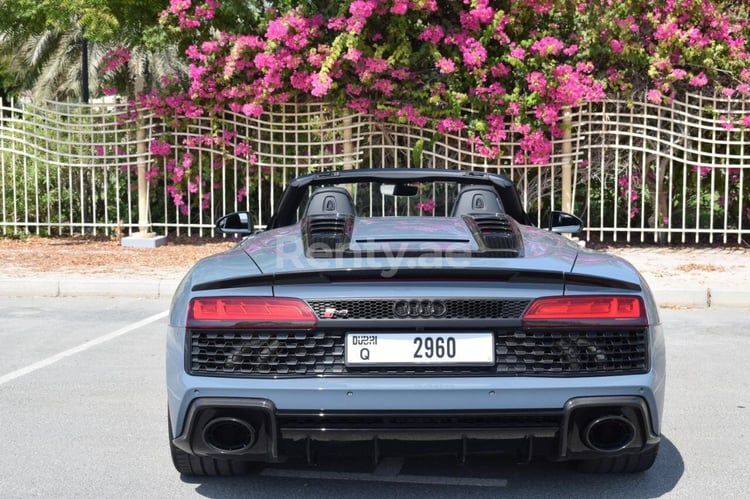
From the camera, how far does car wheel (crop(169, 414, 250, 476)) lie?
3.96 metres

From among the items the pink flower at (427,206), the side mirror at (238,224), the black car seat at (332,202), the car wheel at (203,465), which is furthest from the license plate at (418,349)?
the pink flower at (427,206)

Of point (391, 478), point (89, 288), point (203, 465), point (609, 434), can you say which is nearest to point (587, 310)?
point (609, 434)

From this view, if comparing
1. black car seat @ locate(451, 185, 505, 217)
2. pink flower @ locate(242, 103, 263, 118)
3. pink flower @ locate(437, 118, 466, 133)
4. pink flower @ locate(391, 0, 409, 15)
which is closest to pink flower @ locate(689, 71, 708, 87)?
pink flower @ locate(437, 118, 466, 133)

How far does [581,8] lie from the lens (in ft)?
→ 43.3

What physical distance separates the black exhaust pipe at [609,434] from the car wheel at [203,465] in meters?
1.43

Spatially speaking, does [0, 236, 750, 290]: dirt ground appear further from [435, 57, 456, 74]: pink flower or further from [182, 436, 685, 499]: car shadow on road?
[182, 436, 685, 499]: car shadow on road

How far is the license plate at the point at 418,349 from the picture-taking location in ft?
11.3

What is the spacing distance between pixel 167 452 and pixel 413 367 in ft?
5.21

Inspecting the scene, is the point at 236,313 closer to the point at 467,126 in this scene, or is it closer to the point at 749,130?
the point at 467,126

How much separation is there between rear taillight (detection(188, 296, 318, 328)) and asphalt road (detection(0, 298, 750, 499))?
797 millimetres

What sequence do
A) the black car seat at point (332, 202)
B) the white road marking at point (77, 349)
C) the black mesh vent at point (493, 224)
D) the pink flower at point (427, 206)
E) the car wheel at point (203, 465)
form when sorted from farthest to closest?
the pink flower at point (427, 206), the white road marking at point (77, 349), the black car seat at point (332, 202), the black mesh vent at point (493, 224), the car wheel at point (203, 465)

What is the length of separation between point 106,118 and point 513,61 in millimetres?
6250

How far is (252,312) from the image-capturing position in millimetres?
3523

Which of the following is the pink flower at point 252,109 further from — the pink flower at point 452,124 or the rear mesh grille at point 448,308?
the rear mesh grille at point 448,308
